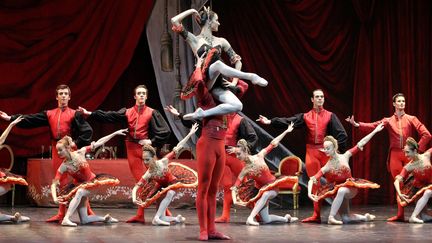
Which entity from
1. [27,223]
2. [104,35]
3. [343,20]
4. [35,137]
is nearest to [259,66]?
[343,20]

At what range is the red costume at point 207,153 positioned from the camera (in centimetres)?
552

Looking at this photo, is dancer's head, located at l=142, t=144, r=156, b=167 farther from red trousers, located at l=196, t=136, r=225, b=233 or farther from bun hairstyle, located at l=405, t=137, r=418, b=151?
bun hairstyle, located at l=405, t=137, r=418, b=151

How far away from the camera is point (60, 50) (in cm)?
943

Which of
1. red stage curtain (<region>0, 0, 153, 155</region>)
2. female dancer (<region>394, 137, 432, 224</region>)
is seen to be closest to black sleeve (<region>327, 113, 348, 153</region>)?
female dancer (<region>394, 137, 432, 224</region>)

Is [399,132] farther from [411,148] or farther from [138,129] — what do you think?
[138,129]

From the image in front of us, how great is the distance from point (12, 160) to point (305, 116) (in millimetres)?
3321

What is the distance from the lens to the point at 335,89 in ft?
33.5

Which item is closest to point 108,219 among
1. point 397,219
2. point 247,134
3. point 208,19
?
point 247,134

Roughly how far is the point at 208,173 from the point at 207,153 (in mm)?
138

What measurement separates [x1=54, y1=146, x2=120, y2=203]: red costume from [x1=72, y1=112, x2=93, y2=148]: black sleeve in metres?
0.37

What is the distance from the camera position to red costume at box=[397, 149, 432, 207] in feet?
24.0

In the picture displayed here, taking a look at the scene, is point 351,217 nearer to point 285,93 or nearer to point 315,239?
point 315,239

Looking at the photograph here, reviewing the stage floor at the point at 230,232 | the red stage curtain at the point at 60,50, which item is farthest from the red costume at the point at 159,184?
the red stage curtain at the point at 60,50

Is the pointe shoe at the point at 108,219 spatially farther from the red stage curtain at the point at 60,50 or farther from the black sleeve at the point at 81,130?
the red stage curtain at the point at 60,50
